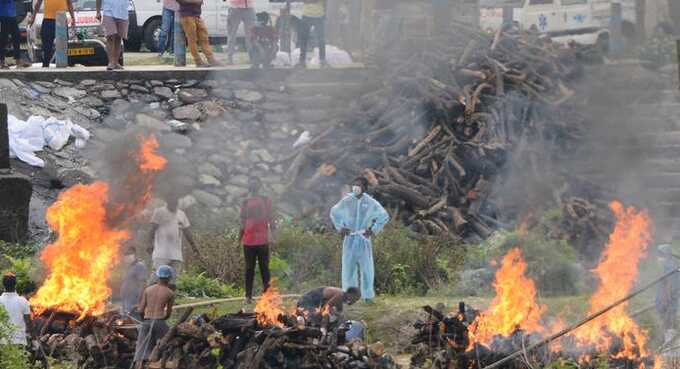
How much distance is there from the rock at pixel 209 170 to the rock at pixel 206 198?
572 millimetres

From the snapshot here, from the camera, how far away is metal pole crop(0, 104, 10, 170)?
22672 mm

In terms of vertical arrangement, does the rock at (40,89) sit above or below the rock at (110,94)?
above

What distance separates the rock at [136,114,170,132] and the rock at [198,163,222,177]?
100cm

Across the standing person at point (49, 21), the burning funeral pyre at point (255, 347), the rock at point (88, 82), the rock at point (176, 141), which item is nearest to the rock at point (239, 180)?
the rock at point (176, 141)

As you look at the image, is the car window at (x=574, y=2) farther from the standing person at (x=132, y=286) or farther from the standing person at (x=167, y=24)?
the standing person at (x=132, y=286)

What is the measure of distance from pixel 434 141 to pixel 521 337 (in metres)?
9.51

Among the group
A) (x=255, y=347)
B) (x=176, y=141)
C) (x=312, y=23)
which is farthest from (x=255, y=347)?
(x=312, y=23)

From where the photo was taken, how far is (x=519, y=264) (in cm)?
2019

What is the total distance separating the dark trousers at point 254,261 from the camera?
19.8 m

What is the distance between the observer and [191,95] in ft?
88.9

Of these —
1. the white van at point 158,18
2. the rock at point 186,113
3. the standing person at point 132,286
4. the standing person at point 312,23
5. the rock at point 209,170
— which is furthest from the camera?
the white van at point 158,18

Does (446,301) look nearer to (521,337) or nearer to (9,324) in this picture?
(521,337)

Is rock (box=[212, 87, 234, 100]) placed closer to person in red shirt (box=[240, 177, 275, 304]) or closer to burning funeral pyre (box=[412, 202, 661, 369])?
person in red shirt (box=[240, 177, 275, 304])

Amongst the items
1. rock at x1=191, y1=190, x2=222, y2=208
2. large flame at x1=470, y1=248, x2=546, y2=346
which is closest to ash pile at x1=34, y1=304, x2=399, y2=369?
large flame at x1=470, y1=248, x2=546, y2=346
